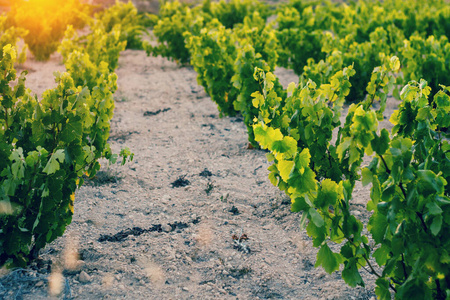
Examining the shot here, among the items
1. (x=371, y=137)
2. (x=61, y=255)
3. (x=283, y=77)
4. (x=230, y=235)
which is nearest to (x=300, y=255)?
(x=230, y=235)

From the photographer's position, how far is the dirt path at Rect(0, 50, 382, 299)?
2.57 meters

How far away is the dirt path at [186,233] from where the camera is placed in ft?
8.44

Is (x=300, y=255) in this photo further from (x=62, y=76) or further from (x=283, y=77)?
(x=283, y=77)

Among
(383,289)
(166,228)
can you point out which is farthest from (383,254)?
(166,228)

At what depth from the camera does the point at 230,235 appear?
312 centimetres

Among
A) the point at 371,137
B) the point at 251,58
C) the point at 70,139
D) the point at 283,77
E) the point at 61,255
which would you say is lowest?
the point at 283,77

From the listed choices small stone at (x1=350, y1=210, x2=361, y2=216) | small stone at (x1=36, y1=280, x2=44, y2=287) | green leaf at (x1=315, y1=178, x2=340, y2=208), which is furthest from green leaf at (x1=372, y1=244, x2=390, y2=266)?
small stone at (x1=36, y1=280, x2=44, y2=287)

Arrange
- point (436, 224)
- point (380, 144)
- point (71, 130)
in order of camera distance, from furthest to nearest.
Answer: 1. point (71, 130)
2. point (380, 144)
3. point (436, 224)

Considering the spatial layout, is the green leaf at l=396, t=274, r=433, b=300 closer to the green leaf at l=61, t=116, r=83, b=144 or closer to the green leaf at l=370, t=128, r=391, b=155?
the green leaf at l=370, t=128, r=391, b=155

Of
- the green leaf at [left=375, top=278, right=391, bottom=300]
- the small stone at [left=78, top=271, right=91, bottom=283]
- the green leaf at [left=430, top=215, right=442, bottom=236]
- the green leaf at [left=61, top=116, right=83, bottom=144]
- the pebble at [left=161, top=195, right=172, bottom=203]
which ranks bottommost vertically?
the pebble at [left=161, top=195, right=172, bottom=203]

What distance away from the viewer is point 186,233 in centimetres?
312

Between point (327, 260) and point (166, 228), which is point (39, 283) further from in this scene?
point (327, 260)

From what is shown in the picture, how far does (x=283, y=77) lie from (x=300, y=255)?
16.3ft

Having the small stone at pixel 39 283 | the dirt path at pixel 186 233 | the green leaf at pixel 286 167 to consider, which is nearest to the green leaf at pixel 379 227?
the green leaf at pixel 286 167
